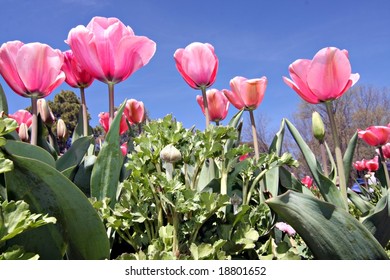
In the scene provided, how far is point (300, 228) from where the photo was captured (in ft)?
2.33

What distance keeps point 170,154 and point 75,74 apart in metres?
0.59

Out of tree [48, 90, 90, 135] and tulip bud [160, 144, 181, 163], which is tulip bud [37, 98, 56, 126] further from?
tree [48, 90, 90, 135]

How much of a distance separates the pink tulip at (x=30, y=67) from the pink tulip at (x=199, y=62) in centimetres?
35

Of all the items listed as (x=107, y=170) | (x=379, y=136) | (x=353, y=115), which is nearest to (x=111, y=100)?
(x=107, y=170)

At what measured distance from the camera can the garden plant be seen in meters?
0.64

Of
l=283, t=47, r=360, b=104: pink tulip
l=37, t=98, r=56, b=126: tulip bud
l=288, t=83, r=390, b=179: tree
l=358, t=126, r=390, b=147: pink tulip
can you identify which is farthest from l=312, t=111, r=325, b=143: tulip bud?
l=288, t=83, r=390, b=179: tree

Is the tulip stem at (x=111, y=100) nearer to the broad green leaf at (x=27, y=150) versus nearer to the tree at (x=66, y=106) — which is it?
the broad green leaf at (x=27, y=150)

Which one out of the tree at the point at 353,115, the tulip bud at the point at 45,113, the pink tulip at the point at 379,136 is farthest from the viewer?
the tree at the point at 353,115

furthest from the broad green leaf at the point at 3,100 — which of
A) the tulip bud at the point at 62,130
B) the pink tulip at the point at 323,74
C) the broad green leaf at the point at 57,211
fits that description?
the pink tulip at the point at 323,74

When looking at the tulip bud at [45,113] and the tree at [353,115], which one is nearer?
the tulip bud at [45,113]

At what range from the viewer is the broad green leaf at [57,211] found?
0.60m

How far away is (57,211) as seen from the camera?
0.64m
